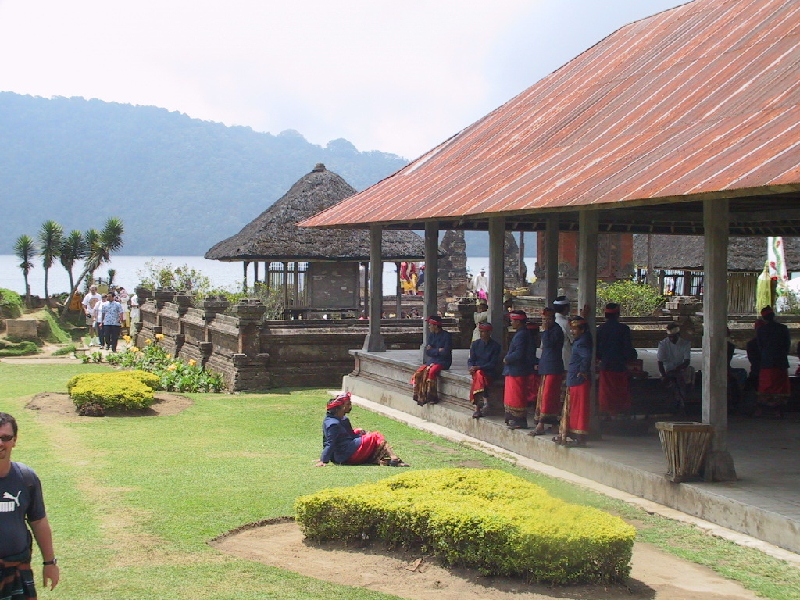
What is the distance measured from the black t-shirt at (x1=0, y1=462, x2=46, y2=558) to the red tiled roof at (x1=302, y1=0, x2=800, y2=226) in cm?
539

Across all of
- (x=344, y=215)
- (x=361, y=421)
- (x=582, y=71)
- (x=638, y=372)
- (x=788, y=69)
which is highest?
(x=582, y=71)

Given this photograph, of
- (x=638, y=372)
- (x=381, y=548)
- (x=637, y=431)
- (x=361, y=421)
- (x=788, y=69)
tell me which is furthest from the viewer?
(x=361, y=421)

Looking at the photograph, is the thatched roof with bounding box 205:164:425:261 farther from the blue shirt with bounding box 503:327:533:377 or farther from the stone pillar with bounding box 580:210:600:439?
the stone pillar with bounding box 580:210:600:439

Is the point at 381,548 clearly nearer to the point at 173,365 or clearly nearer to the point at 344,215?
the point at 344,215

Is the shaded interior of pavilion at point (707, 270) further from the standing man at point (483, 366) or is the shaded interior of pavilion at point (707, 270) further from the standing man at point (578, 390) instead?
the standing man at point (483, 366)

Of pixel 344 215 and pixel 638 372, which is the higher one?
pixel 344 215

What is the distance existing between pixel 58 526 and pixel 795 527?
5.50 metres

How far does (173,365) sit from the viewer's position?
20.5 meters

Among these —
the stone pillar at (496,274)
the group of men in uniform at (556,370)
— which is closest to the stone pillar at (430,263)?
the stone pillar at (496,274)

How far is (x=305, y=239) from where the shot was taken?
26.8 metres

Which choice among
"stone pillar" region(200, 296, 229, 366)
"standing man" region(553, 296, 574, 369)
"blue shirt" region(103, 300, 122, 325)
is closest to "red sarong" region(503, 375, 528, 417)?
"standing man" region(553, 296, 574, 369)

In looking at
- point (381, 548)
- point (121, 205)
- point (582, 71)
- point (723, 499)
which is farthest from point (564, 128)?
point (121, 205)

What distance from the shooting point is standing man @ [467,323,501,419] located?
13.0 metres

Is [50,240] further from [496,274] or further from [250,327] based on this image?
[496,274]
